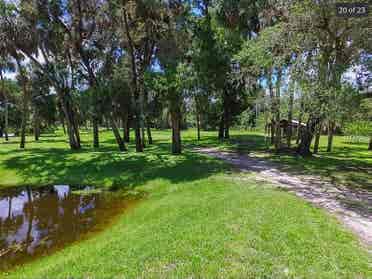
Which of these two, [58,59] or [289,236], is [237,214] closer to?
[289,236]

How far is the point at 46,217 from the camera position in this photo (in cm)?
784

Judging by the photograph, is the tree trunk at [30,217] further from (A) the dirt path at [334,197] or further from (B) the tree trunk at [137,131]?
(A) the dirt path at [334,197]

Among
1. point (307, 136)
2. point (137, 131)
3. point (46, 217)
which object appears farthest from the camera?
point (137, 131)

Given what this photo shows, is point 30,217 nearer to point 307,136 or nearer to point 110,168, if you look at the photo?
point 110,168

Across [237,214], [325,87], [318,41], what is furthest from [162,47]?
[237,214]

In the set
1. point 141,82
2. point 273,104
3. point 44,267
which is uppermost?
point 141,82

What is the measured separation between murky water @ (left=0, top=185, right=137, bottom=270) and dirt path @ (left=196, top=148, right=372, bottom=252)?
543 centimetres

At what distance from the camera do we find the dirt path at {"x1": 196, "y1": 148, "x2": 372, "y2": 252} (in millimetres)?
5473

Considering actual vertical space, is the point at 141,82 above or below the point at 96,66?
below

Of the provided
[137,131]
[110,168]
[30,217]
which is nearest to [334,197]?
[30,217]

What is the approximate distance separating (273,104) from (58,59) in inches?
609

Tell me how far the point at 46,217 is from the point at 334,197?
326 inches

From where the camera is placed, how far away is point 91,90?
17.1 m

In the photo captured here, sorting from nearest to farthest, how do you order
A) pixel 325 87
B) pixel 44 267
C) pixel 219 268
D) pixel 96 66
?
pixel 219 268, pixel 44 267, pixel 325 87, pixel 96 66
